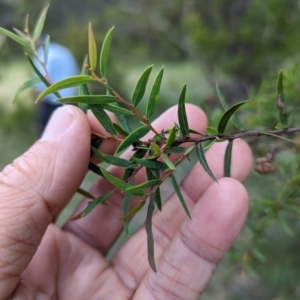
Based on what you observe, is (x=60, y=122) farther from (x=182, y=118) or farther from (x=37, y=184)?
(x=182, y=118)

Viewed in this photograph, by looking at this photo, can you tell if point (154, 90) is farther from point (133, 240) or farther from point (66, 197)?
point (133, 240)

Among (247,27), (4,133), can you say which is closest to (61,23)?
(4,133)

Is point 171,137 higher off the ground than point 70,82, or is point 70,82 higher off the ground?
point 70,82

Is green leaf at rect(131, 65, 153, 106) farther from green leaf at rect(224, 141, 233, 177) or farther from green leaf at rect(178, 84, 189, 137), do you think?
green leaf at rect(224, 141, 233, 177)

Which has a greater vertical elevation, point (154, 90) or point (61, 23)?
point (154, 90)

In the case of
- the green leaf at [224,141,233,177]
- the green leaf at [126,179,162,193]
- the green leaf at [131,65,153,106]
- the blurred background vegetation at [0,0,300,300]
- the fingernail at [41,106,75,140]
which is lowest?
the blurred background vegetation at [0,0,300,300]

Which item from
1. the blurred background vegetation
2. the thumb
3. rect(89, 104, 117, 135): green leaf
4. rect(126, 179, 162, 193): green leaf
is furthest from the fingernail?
the blurred background vegetation

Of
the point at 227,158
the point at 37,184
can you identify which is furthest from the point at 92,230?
the point at 227,158
